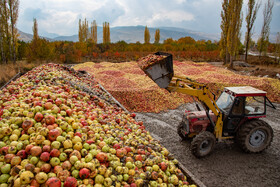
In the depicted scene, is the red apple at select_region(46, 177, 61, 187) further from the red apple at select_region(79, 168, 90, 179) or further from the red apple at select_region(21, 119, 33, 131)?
the red apple at select_region(21, 119, 33, 131)

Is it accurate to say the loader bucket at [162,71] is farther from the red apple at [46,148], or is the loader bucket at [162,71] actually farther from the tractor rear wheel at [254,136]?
the tractor rear wheel at [254,136]

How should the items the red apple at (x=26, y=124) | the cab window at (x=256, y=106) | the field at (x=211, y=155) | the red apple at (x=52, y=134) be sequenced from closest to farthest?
the red apple at (x=52, y=134)
the red apple at (x=26, y=124)
the field at (x=211, y=155)
the cab window at (x=256, y=106)

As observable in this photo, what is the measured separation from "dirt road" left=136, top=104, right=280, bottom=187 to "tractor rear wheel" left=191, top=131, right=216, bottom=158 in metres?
0.23

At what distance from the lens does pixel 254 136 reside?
534cm

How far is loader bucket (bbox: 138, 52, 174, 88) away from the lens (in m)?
4.32

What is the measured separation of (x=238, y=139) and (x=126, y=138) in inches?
146

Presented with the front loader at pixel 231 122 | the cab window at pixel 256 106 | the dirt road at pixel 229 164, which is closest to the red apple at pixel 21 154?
the front loader at pixel 231 122

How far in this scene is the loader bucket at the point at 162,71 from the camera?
14.2 feet

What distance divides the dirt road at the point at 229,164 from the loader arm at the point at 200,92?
2.28 feet

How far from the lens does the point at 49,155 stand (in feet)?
7.49

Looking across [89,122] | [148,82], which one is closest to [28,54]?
[148,82]

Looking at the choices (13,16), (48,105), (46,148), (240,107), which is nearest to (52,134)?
(46,148)

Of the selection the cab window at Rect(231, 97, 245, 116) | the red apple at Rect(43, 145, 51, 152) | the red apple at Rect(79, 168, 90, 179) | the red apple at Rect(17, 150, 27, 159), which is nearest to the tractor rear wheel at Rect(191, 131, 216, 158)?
the cab window at Rect(231, 97, 245, 116)

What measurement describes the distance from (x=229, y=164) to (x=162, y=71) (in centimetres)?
325
